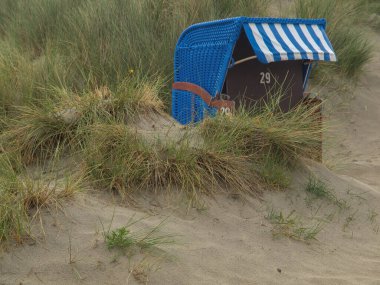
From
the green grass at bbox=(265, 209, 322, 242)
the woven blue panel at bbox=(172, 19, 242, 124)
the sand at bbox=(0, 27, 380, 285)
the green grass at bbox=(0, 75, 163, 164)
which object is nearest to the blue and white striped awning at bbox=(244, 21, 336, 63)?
the woven blue panel at bbox=(172, 19, 242, 124)

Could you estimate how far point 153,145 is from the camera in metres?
3.84

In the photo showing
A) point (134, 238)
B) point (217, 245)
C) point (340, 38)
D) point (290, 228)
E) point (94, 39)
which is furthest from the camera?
point (340, 38)

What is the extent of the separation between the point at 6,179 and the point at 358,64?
5618 millimetres

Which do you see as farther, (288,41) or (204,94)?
(204,94)

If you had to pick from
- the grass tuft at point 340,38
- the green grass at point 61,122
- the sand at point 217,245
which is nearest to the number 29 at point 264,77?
the sand at point 217,245

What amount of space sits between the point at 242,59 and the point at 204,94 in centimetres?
42

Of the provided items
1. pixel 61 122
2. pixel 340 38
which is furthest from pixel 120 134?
pixel 340 38

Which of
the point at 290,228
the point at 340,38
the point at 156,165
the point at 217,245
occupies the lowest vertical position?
Answer: the point at 340,38

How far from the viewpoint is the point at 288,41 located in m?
4.62

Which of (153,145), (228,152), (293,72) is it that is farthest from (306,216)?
(293,72)

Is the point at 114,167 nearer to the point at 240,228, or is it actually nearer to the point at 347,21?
the point at 240,228

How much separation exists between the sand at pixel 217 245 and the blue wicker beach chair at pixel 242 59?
83cm

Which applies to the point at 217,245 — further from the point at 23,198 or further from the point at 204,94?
the point at 204,94

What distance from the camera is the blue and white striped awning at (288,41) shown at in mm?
4367
